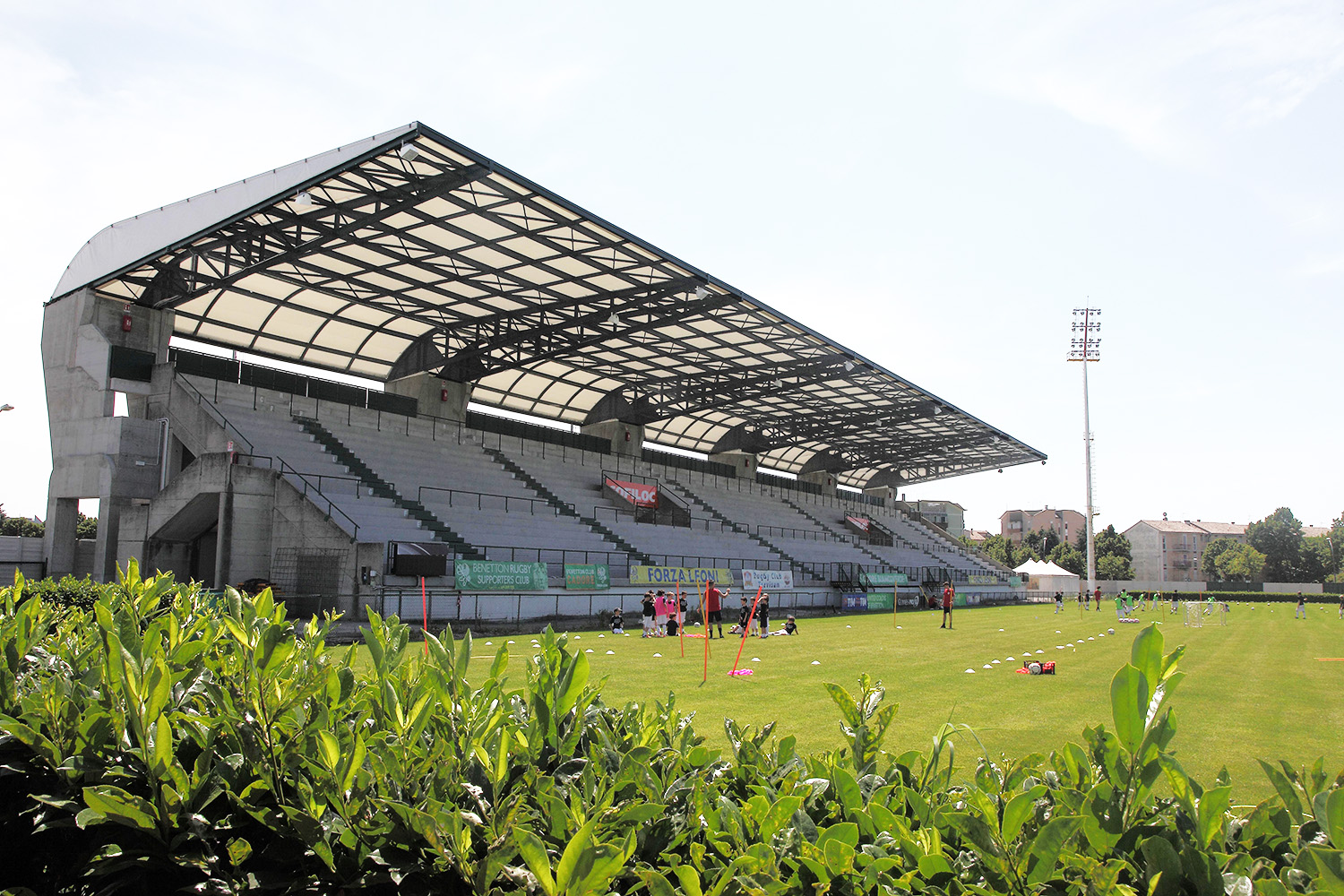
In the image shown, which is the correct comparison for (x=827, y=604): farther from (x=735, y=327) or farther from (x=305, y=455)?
(x=305, y=455)

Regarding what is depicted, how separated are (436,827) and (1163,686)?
1587 mm

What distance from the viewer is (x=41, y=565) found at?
88.0 feet

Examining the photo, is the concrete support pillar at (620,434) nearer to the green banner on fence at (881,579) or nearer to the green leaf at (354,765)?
the green banner on fence at (881,579)

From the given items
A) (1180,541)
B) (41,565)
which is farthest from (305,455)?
(1180,541)

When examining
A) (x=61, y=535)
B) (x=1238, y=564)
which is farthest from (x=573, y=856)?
(x=1238, y=564)

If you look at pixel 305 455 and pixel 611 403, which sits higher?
pixel 611 403

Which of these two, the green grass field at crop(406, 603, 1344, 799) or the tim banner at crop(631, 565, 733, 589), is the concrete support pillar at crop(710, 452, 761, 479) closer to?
the tim banner at crop(631, 565, 733, 589)

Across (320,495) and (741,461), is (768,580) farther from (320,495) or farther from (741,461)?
(741,461)

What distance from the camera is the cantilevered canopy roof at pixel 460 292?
870 inches

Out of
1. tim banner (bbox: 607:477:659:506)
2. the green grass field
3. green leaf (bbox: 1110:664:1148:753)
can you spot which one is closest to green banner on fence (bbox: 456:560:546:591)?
the green grass field

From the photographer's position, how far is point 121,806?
6.61 ft

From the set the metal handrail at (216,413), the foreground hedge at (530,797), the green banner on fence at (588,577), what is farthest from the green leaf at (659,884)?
the metal handrail at (216,413)

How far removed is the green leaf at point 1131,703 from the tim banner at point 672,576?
96.6 ft

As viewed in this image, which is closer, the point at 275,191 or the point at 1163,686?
the point at 1163,686
